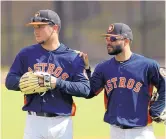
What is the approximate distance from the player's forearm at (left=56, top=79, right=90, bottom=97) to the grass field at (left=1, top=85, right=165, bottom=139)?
8.63 feet

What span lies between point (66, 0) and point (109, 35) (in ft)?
44.9

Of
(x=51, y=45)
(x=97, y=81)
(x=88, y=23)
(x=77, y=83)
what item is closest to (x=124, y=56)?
(x=97, y=81)

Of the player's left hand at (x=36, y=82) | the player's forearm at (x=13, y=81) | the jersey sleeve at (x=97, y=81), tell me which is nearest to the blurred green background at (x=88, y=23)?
the jersey sleeve at (x=97, y=81)

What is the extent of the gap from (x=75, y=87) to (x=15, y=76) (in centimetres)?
55

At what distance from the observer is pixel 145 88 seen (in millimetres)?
4500

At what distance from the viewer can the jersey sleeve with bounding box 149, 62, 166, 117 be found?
4492 mm

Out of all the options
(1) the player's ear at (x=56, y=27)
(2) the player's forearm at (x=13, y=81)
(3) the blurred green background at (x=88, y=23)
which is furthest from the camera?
(3) the blurred green background at (x=88, y=23)

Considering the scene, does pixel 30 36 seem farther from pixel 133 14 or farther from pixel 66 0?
pixel 133 14

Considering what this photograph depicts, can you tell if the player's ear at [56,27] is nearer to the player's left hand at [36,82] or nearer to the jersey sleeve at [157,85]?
the player's left hand at [36,82]

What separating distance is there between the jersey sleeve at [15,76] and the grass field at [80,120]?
2.63 metres

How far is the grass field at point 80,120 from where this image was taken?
7.23 m

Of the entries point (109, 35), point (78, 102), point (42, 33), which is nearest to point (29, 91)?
point (42, 33)

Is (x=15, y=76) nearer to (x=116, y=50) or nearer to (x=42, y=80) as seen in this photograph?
(x=42, y=80)

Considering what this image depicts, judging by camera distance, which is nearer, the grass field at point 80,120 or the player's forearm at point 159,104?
the player's forearm at point 159,104
